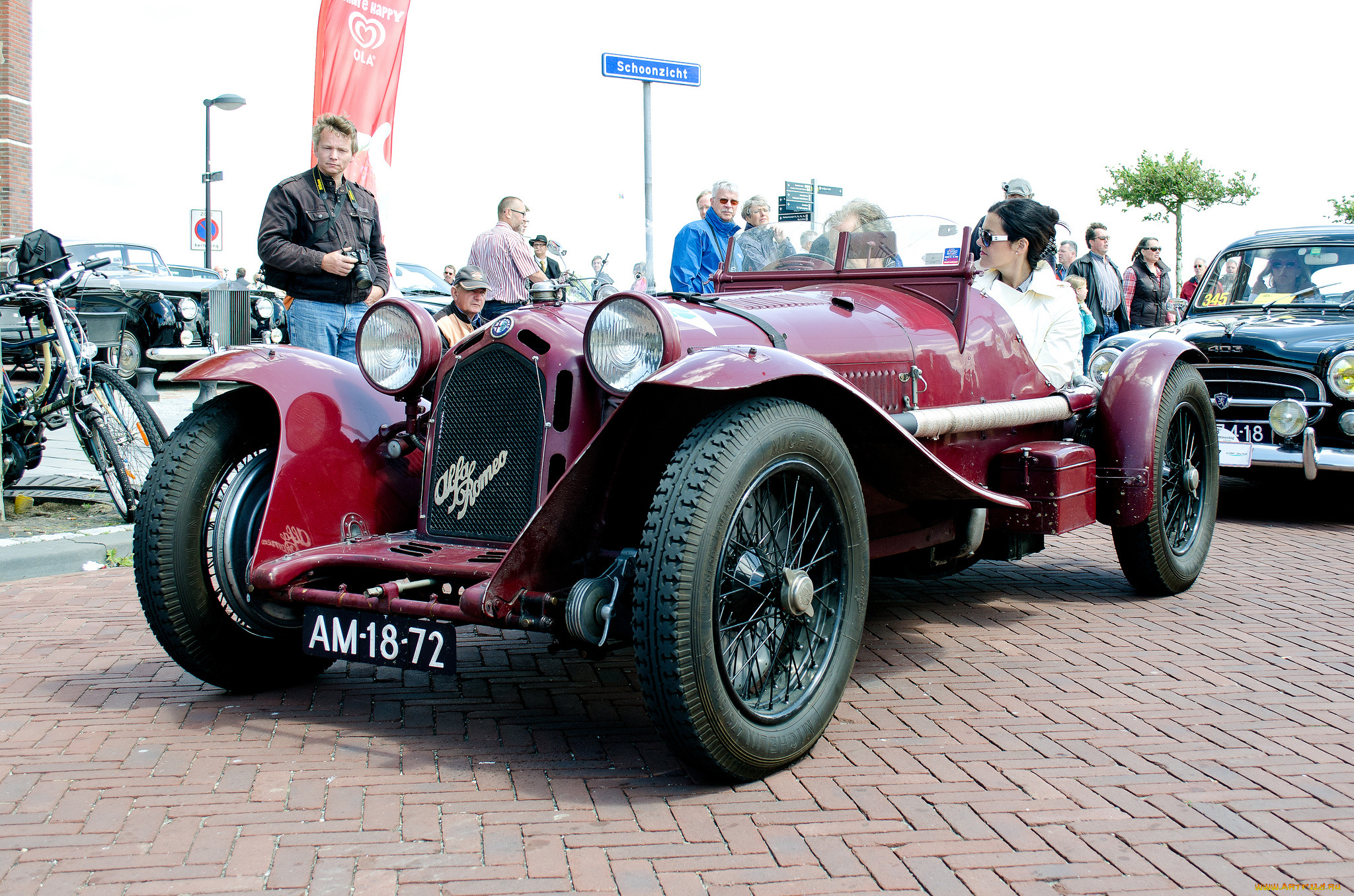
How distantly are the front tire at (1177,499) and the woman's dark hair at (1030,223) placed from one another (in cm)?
78

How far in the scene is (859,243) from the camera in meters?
4.55

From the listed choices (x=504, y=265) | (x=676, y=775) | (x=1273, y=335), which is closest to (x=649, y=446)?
(x=676, y=775)

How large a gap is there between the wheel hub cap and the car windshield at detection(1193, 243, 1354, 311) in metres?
6.35

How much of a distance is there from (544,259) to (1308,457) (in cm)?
916

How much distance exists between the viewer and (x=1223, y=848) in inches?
98.0

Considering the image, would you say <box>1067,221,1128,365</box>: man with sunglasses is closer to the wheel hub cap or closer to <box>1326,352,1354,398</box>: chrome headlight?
<box>1326,352,1354,398</box>: chrome headlight

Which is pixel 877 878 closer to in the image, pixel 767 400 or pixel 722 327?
pixel 767 400

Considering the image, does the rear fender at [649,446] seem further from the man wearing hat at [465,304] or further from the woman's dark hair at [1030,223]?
the man wearing hat at [465,304]

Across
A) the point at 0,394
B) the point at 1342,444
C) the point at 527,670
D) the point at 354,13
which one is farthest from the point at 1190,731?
the point at 354,13

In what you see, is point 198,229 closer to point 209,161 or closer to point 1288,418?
point 209,161

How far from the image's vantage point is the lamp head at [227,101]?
77.0 ft

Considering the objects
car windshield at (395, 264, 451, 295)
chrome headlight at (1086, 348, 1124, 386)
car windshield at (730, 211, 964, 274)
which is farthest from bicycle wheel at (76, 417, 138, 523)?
car windshield at (395, 264, 451, 295)

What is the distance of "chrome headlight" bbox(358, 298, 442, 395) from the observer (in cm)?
360

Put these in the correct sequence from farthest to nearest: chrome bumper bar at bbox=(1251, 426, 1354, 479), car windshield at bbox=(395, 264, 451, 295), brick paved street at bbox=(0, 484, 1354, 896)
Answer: car windshield at bbox=(395, 264, 451, 295) < chrome bumper bar at bbox=(1251, 426, 1354, 479) < brick paved street at bbox=(0, 484, 1354, 896)
